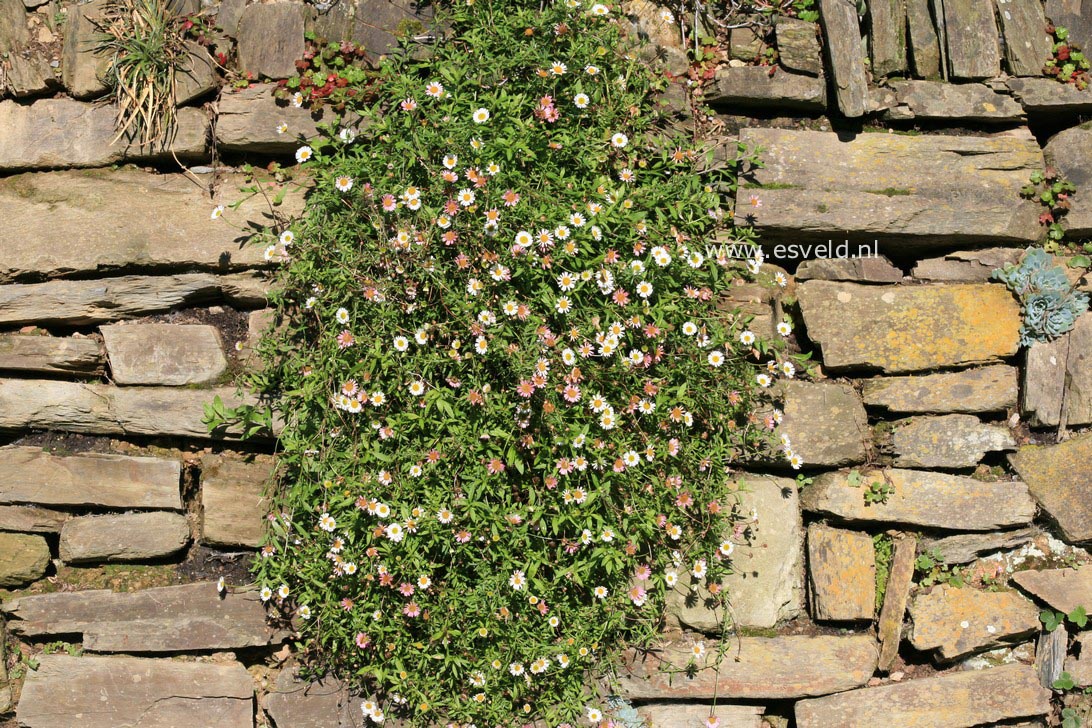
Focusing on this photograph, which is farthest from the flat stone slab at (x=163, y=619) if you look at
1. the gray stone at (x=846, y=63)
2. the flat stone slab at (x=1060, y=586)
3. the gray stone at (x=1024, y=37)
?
the gray stone at (x=1024, y=37)

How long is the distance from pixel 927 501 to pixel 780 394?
2.51 feet

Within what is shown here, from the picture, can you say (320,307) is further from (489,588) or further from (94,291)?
(489,588)

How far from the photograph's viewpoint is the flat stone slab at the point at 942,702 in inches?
150

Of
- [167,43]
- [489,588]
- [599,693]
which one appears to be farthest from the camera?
[167,43]

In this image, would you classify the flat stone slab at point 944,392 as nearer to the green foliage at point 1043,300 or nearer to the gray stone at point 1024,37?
the green foliage at point 1043,300

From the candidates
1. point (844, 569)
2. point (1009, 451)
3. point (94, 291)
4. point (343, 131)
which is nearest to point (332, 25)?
point (343, 131)

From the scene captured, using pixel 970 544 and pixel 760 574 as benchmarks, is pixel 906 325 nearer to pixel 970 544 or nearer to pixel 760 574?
pixel 970 544

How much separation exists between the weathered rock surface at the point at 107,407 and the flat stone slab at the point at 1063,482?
3413 millimetres

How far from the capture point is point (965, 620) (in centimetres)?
386

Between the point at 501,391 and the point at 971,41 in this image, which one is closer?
the point at 501,391

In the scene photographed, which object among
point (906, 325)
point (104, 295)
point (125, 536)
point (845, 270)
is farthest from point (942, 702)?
point (104, 295)

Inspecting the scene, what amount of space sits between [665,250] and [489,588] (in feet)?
4.92

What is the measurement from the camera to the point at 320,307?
369cm

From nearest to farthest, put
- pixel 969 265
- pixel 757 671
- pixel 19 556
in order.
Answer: pixel 757 671, pixel 19 556, pixel 969 265
